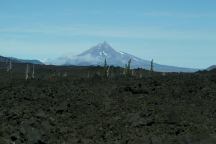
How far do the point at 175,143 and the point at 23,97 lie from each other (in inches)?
425

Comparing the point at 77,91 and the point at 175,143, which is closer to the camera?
the point at 175,143

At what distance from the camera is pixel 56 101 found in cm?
3052

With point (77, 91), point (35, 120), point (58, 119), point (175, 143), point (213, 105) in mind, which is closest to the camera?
point (175, 143)

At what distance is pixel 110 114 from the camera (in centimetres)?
2788

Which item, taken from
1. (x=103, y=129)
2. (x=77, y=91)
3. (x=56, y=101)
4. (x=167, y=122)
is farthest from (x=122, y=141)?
(x=77, y=91)

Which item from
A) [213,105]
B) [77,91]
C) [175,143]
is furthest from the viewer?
[77,91]

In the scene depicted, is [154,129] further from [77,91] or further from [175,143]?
[77,91]

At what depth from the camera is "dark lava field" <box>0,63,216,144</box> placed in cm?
2398

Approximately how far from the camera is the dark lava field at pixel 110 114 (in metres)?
24.0

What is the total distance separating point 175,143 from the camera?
930 inches

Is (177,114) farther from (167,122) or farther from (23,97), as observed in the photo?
(23,97)

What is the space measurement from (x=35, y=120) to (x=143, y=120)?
466 cm

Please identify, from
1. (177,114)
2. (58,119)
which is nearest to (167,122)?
(177,114)

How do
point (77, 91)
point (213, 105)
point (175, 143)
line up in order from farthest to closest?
1. point (77, 91)
2. point (213, 105)
3. point (175, 143)
